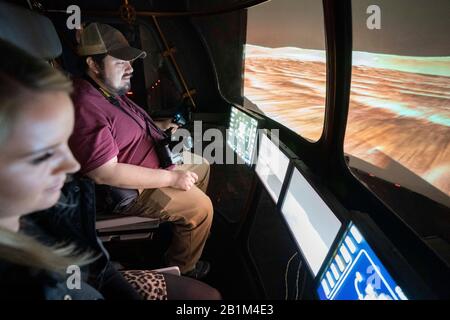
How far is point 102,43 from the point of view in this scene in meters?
1.60

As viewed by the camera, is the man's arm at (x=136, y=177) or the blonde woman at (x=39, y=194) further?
the man's arm at (x=136, y=177)

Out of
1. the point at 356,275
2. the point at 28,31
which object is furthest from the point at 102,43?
the point at 356,275

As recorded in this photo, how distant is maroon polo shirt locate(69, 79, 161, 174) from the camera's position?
4.08 ft

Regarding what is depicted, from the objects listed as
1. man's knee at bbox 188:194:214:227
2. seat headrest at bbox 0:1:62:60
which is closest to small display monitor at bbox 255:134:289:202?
man's knee at bbox 188:194:214:227

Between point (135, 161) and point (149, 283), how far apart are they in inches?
30.8

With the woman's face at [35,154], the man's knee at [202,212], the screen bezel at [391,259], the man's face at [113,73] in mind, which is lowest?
the man's knee at [202,212]

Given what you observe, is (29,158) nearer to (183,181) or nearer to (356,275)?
(356,275)

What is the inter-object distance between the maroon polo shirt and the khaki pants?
0.70 ft

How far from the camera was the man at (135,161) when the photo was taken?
1396mm

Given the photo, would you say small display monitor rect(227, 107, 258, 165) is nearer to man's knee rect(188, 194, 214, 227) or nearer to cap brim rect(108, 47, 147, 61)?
man's knee rect(188, 194, 214, 227)

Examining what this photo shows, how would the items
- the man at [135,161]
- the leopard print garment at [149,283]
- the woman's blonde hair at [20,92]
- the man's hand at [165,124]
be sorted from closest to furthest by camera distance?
the woman's blonde hair at [20,92] < the leopard print garment at [149,283] < the man at [135,161] < the man's hand at [165,124]

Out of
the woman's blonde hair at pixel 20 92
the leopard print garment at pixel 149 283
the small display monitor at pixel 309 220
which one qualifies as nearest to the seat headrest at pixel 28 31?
the woman's blonde hair at pixel 20 92

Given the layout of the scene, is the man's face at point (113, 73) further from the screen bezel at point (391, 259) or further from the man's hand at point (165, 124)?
the screen bezel at point (391, 259)

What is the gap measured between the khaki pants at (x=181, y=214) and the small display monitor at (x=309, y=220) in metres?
0.61
